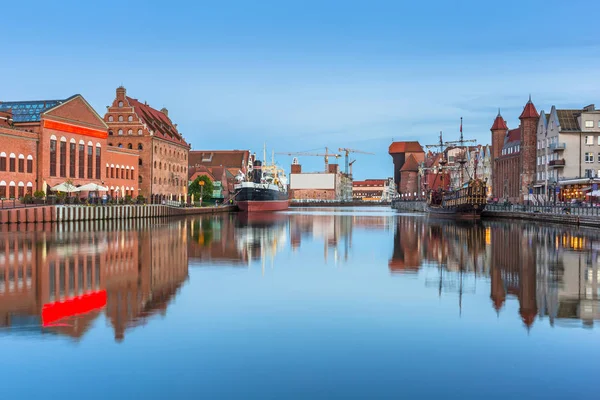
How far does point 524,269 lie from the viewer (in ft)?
79.4

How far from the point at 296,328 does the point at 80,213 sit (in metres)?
49.7

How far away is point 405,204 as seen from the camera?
161m

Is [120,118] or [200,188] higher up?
[120,118]

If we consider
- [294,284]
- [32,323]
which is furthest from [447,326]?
[32,323]

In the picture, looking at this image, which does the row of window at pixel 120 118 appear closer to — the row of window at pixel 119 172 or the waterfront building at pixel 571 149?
the row of window at pixel 119 172

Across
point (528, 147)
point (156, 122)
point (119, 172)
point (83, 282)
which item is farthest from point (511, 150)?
point (83, 282)

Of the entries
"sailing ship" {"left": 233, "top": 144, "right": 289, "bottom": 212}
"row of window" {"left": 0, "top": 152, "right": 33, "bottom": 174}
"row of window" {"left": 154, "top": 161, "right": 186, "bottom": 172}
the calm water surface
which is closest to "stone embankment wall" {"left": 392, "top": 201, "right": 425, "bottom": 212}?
"sailing ship" {"left": 233, "top": 144, "right": 289, "bottom": 212}

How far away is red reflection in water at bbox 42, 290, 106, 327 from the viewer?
46.5 feet

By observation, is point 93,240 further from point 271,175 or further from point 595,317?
point 271,175

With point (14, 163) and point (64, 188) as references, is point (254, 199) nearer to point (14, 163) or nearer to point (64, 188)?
point (64, 188)

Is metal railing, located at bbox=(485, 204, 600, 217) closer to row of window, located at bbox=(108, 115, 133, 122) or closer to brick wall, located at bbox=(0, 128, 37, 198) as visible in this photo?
brick wall, located at bbox=(0, 128, 37, 198)

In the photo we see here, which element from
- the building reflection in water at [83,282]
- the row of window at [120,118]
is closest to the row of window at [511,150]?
the row of window at [120,118]

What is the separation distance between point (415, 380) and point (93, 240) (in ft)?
98.4

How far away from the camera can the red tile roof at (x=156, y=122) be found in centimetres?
9144
